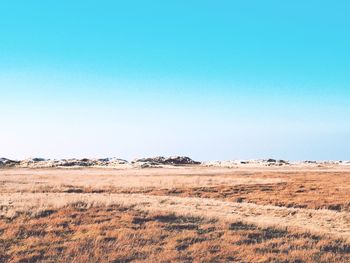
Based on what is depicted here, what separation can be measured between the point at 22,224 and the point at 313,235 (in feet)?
35.3

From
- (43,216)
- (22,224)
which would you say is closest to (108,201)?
(43,216)

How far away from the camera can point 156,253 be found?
12.7m

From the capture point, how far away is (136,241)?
551 inches

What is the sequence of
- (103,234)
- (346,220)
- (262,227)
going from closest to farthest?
(103,234) < (262,227) < (346,220)

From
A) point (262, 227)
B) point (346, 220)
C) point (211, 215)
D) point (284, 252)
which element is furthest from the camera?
point (346, 220)

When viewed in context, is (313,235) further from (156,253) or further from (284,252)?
(156,253)

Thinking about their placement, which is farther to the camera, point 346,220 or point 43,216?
point 346,220

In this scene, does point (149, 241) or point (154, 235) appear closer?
point (149, 241)

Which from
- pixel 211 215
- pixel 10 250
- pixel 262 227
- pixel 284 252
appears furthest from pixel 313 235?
pixel 10 250

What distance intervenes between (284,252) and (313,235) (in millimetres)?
3227

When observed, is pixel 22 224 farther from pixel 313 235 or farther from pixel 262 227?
pixel 313 235

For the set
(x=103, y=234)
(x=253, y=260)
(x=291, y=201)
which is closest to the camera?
(x=253, y=260)

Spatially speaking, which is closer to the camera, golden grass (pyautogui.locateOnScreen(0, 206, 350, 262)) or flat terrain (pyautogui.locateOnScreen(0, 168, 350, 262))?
golden grass (pyautogui.locateOnScreen(0, 206, 350, 262))

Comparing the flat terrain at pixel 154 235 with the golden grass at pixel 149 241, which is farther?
the flat terrain at pixel 154 235
